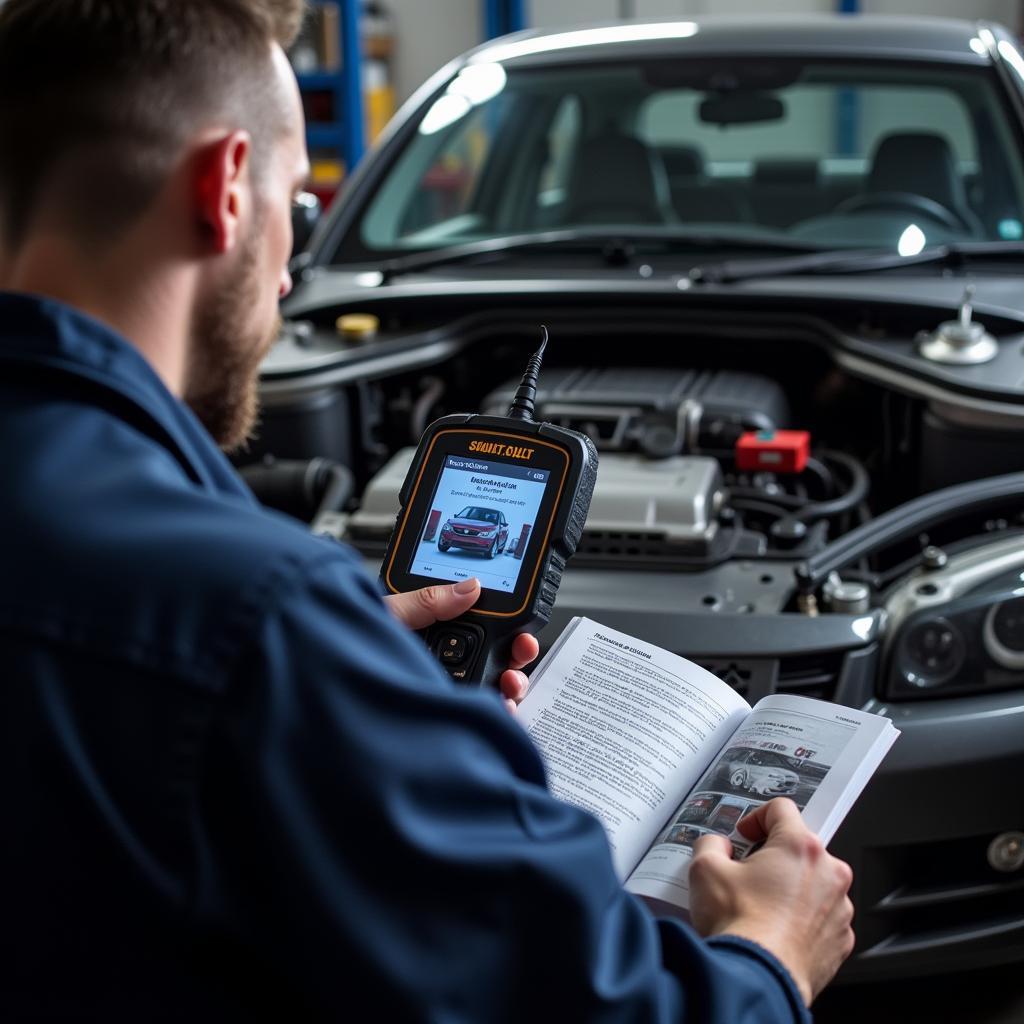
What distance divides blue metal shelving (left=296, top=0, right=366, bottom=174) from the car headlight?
6.28 metres

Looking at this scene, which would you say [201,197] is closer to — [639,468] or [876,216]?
[639,468]

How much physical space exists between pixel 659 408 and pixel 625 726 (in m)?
1.09

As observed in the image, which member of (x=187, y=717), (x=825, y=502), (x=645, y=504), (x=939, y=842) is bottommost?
(x=939, y=842)

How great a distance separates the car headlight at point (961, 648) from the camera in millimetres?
1796

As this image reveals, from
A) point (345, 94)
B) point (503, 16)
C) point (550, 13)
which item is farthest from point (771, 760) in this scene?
point (550, 13)

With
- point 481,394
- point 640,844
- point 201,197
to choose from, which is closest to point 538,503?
point 640,844

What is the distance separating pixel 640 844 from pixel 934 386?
1212mm

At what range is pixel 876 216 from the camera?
2826 mm

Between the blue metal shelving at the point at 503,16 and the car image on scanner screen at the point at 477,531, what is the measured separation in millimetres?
7666

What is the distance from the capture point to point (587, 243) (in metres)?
2.80

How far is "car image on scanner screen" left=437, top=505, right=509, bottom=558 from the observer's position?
1359 millimetres

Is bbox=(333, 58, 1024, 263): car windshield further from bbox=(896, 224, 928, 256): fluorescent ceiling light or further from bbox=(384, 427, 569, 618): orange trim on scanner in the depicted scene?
bbox=(384, 427, 569, 618): orange trim on scanner

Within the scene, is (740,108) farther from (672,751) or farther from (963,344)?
(672,751)

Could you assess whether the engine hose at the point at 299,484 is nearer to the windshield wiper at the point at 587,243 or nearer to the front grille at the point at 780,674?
the windshield wiper at the point at 587,243
